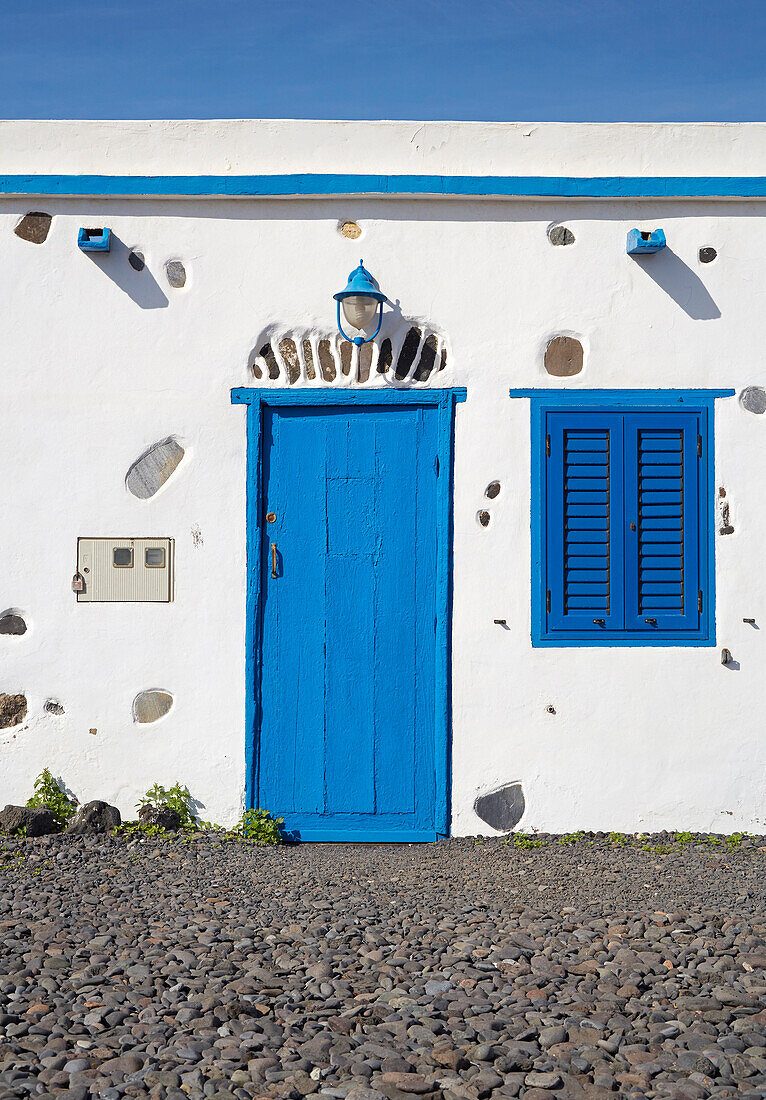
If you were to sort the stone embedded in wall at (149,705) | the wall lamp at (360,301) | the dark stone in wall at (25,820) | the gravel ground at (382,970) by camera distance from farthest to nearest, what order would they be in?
1. the stone embedded in wall at (149,705)
2. the wall lamp at (360,301)
3. the dark stone in wall at (25,820)
4. the gravel ground at (382,970)

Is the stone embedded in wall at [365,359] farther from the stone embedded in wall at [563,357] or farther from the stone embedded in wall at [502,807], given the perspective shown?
the stone embedded in wall at [502,807]

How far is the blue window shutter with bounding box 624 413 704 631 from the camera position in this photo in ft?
16.3

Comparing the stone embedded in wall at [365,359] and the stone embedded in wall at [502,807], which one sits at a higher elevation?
the stone embedded in wall at [365,359]

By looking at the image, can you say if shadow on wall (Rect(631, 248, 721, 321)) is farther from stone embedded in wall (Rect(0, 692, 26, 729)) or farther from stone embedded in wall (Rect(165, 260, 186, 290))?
stone embedded in wall (Rect(0, 692, 26, 729))

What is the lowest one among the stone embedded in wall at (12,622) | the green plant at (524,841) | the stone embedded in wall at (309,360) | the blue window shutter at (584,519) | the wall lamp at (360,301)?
the green plant at (524,841)

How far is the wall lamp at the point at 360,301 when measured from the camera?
4840 mm

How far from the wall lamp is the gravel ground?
2550 millimetres

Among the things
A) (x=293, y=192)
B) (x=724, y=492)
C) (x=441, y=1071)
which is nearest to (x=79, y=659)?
(x=293, y=192)

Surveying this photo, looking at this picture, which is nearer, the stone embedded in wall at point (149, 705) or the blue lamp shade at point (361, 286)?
the blue lamp shade at point (361, 286)

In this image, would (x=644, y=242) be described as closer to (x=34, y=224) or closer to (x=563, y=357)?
(x=563, y=357)

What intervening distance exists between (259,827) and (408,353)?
8.02 feet

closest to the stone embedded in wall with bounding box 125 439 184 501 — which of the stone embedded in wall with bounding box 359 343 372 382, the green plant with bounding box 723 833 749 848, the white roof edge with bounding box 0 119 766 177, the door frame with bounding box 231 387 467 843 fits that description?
the door frame with bounding box 231 387 467 843

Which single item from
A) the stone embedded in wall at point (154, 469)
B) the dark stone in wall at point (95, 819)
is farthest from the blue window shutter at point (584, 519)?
the dark stone in wall at point (95, 819)

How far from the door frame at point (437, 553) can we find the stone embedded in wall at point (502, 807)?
0.17 metres
